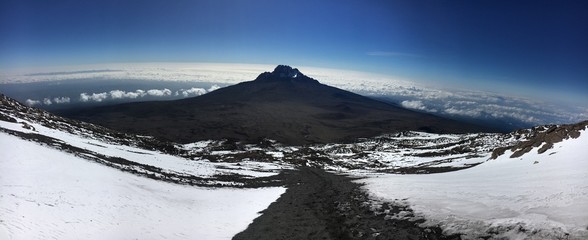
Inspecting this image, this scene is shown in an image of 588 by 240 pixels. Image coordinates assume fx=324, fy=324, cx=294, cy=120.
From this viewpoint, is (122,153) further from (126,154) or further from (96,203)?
(96,203)

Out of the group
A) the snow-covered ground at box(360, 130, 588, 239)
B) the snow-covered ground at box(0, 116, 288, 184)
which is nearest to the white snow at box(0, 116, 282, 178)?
the snow-covered ground at box(0, 116, 288, 184)

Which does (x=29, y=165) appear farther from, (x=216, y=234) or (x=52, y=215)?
(x=216, y=234)

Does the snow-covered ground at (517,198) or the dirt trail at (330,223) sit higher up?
the snow-covered ground at (517,198)

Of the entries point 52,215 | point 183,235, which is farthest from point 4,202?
point 183,235

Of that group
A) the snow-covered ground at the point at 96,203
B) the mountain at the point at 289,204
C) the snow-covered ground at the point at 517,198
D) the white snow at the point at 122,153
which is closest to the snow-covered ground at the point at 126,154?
the white snow at the point at 122,153

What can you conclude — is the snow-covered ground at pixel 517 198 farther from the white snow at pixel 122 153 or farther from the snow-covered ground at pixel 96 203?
the white snow at pixel 122 153

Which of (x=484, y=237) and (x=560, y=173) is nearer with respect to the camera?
(x=484, y=237)
